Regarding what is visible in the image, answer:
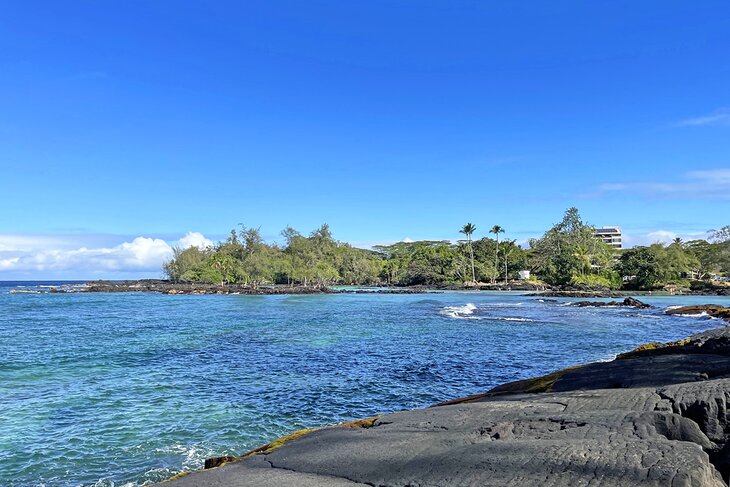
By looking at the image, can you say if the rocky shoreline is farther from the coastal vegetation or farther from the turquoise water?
→ the coastal vegetation

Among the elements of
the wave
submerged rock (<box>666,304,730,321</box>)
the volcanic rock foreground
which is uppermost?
the volcanic rock foreground

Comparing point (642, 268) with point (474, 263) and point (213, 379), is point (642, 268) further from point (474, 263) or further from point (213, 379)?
point (213, 379)

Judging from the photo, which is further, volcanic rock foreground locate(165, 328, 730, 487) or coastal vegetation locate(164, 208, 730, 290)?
coastal vegetation locate(164, 208, 730, 290)

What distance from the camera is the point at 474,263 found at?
12744 cm

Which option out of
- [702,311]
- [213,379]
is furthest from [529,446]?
[702,311]

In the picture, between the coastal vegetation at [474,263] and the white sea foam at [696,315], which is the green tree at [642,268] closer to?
the coastal vegetation at [474,263]

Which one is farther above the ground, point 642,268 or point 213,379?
point 642,268

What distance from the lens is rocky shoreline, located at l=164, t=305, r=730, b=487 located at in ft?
14.8

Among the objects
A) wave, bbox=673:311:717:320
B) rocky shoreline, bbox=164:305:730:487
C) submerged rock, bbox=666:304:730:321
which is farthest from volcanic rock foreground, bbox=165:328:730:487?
submerged rock, bbox=666:304:730:321

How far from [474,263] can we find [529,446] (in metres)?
125

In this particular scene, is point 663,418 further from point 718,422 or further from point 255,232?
point 255,232

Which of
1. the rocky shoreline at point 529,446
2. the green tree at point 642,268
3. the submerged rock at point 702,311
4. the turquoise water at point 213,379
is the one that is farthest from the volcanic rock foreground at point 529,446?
the green tree at point 642,268

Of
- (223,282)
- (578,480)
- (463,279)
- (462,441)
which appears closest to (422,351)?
(462,441)

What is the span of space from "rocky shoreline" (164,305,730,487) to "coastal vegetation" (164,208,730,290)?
96.3 metres
